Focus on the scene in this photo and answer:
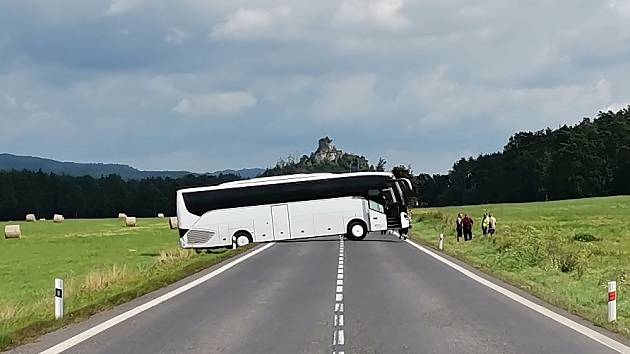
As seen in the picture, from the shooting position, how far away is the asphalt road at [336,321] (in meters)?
11.5

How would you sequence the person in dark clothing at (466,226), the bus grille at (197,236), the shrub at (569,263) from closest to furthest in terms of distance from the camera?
1. the shrub at (569,263)
2. the bus grille at (197,236)
3. the person in dark clothing at (466,226)

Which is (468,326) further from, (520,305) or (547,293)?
(547,293)

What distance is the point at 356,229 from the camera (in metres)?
47.1

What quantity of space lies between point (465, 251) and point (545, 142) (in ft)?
439

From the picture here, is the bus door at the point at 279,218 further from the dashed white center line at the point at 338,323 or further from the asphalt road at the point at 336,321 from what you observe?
the dashed white center line at the point at 338,323

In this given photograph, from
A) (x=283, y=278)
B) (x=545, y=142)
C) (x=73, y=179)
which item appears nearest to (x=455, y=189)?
(x=545, y=142)

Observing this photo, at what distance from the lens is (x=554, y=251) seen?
32.2 m

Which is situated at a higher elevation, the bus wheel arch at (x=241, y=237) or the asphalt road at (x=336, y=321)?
the bus wheel arch at (x=241, y=237)

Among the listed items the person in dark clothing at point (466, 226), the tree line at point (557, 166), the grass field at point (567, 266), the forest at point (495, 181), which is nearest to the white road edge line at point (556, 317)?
the grass field at point (567, 266)

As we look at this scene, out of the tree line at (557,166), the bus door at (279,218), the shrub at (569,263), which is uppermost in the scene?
the tree line at (557,166)

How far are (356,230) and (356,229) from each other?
3.2 inches

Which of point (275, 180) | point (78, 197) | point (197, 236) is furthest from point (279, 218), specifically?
point (78, 197)

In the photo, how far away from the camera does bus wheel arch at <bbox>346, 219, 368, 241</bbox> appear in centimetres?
4691

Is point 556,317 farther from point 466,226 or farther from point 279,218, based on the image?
point 466,226
